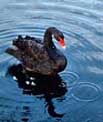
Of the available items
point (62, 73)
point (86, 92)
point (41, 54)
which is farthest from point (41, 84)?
point (86, 92)

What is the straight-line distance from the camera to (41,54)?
8.45m

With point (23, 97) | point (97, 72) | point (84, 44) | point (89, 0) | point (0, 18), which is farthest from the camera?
point (89, 0)

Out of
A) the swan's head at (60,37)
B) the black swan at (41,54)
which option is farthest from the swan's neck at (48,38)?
the swan's head at (60,37)

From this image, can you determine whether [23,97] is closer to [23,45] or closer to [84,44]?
[23,45]

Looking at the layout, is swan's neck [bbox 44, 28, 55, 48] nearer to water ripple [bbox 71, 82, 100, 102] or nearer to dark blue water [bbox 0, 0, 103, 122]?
dark blue water [bbox 0, 0, 103, 122]

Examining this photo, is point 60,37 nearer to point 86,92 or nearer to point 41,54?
point 41,54

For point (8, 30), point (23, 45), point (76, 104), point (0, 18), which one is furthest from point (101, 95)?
point (0, 18)

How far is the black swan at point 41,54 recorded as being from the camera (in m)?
8.34

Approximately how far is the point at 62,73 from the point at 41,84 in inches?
19.0

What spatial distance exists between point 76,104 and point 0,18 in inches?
141

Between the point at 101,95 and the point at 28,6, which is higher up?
the point at 28,6

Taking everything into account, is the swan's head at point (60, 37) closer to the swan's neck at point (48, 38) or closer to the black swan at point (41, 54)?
the black swan at point (41, 54)

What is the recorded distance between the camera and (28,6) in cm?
1087

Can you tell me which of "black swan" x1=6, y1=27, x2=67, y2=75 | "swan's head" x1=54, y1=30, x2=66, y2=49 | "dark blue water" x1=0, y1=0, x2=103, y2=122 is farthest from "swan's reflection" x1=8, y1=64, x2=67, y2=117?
"swan's head" x1=54, y1=30, x2=66, y2=49
